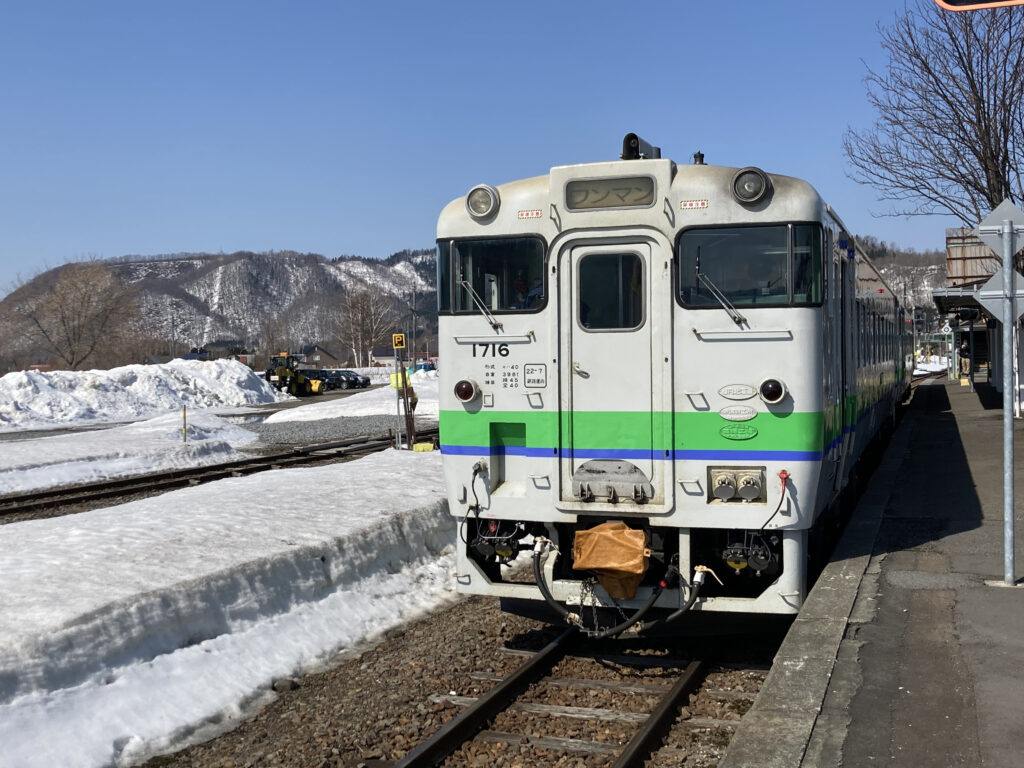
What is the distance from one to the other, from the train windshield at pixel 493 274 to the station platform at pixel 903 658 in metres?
3.00

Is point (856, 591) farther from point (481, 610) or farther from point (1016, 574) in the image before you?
point (481, 610)

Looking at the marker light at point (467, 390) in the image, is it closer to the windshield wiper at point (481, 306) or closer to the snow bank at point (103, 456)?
the windshield wiper at point (481, 306)

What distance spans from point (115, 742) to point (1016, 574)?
6.57 m

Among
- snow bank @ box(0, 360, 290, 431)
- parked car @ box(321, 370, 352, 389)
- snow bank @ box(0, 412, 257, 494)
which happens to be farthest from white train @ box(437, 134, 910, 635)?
parked car @ box(321, 370, 352, 389)

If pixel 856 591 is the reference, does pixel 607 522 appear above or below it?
above

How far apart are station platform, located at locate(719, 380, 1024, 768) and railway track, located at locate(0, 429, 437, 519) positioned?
12252 mm

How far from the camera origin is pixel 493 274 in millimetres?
7395

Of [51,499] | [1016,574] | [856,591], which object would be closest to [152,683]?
[856,591]

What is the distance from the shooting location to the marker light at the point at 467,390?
24.1 ft

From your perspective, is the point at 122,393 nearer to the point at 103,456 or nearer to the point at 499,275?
the point at 103,456

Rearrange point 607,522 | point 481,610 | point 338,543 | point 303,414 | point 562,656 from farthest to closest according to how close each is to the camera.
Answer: point 303,414
point 338,543
point 481,610
point 562,656
point 607,522

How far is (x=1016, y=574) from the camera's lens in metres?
7.64

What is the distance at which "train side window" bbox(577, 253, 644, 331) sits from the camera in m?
7.07

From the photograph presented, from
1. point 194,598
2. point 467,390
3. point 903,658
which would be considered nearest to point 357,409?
point 194,598
